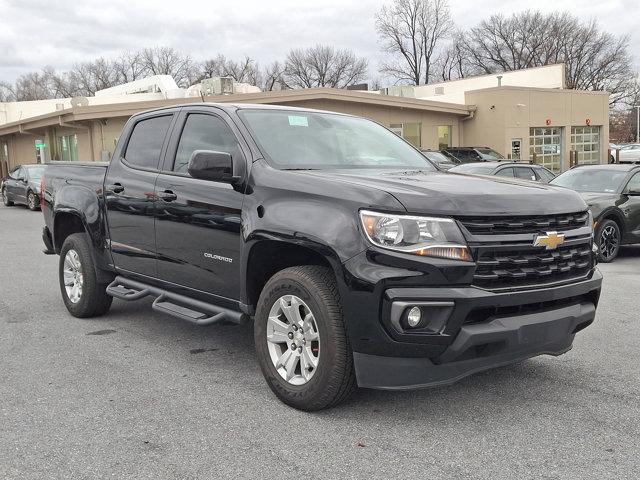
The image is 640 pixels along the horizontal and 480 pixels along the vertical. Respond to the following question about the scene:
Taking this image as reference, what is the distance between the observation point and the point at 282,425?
371cm

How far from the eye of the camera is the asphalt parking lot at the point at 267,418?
3.22 metres

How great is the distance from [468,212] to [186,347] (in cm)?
281

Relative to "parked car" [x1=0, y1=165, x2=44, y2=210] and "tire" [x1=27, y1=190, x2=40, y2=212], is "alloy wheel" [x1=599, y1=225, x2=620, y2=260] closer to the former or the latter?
"parked car" [x1=0, y1=165, x2=44, y2=210]

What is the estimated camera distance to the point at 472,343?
133 inches

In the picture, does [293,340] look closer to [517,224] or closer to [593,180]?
[517,224]

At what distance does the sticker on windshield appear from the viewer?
4883 mm

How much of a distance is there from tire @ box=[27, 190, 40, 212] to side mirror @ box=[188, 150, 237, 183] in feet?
62.3

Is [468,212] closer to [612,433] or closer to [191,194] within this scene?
[612,433]

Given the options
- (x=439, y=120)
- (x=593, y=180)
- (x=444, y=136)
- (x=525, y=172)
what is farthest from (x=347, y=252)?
(x=444, y=136)

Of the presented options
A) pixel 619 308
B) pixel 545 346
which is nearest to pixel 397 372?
pixel 545 346

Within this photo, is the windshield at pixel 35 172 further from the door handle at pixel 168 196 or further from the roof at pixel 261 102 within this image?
the door handle at pixel 168 196

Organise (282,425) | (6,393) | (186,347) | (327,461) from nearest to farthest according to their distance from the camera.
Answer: (327,461)
(282,425)
(6,393)
(186,347)

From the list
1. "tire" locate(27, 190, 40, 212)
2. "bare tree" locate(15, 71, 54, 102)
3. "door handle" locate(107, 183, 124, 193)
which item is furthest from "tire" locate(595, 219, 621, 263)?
"bare tree" locate(15, 71, 54, 102)

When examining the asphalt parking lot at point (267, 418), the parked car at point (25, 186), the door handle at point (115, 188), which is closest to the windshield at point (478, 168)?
the asphalt parking lot at point (267, 418)
